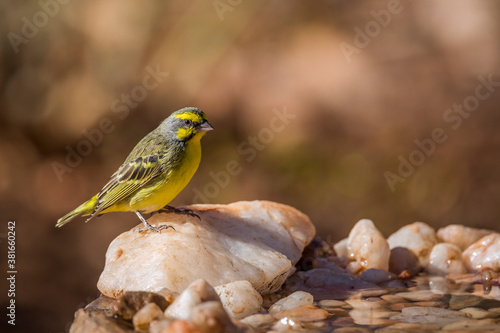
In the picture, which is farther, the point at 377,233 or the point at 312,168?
the point at 312,168

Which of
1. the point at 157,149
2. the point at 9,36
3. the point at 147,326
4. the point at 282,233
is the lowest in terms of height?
the point at 147,326

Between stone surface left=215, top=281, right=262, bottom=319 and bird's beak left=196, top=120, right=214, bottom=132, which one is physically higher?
bird's beak left=196, top=120, right=214, bottom=132

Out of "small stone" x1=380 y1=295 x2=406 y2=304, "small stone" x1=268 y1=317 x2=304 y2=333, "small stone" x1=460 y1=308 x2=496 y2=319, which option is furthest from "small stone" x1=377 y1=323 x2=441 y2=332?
"small stone" x1=380 y1=295 x2=406 y2=304

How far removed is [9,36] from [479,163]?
5590 millimetres

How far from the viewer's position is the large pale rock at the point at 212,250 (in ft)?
9.44

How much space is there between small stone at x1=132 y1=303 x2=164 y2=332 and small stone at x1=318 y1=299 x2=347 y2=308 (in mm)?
963

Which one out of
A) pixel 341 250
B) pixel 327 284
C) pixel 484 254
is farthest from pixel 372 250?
pixel 484 254

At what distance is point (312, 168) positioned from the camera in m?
6.43

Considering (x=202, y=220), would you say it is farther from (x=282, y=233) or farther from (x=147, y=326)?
(x=147, y=326)

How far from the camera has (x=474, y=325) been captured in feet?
8.25

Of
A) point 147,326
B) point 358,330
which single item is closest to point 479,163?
point 358,330

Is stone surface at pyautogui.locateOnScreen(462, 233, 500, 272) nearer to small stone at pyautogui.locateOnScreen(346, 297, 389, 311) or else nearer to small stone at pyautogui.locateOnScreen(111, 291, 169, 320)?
small stone at pyautogui.locateOnScreen(346, 297, 389, 311)

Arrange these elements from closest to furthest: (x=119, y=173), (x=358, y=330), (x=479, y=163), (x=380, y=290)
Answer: (x=358, y=330) < (x=380, y=290) < (x=119, y=173) < (x=479, y=163)

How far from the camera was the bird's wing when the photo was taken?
11.2 ft
